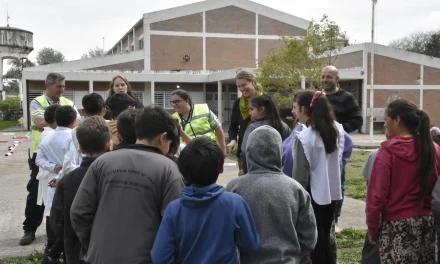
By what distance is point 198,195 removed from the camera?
2547 mm

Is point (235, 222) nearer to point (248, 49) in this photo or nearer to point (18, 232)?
point (18, 232)

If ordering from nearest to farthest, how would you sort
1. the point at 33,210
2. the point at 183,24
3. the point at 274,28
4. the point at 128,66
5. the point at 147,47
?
the point at 33,210 → the point at 128,66 → the point at 147,47 → the point at 183,24 → the point at 274,28

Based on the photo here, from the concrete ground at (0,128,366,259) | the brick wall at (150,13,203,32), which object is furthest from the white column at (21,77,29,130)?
the concrete ground at (0,128,366,259)

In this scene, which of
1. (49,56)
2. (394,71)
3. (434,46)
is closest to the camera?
(394,71)

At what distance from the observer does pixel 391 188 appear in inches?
142

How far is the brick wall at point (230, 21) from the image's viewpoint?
118 ft

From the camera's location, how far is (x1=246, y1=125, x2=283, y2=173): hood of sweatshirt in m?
2.96

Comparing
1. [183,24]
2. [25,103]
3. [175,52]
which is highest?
[183,24]

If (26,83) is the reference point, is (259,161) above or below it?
below

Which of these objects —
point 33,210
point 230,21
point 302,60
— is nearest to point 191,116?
point 33,210

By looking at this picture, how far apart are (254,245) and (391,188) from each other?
60.2 inches

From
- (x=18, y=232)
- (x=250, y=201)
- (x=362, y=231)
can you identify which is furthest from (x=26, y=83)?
(x=250, y=201)

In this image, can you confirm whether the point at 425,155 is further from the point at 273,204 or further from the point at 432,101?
the point at 432,101

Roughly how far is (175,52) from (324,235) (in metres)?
32.6
